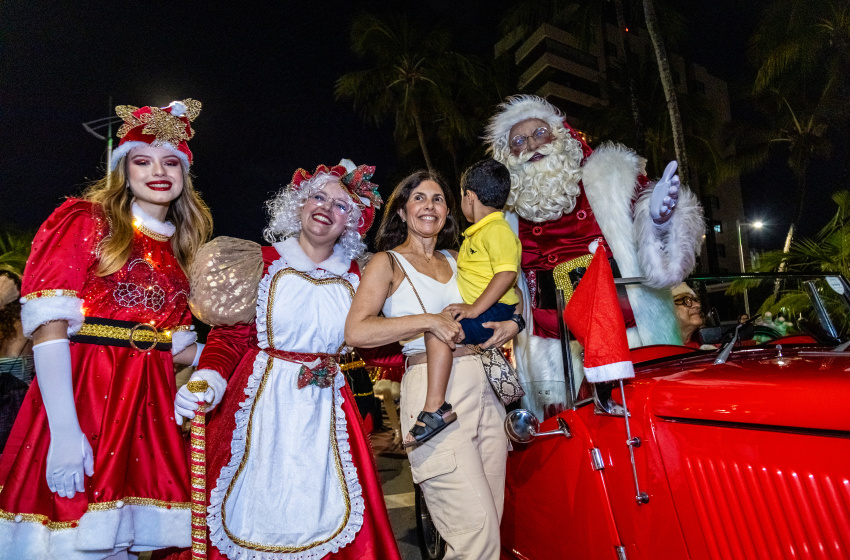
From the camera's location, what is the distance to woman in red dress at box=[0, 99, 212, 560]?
197 centimetres

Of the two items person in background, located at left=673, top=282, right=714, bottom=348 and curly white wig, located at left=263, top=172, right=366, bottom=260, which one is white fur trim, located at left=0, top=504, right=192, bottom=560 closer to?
curly white wig, located at left=263, top=172, right=366, bottom=260

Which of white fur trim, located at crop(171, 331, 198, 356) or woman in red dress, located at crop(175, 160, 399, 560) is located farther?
white fur trim, located at crop(171, 331, 198, 356)

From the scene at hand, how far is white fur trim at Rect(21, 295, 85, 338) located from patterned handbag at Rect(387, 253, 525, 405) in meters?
1.26

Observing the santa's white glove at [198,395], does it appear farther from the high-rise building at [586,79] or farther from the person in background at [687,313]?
the high-rise building at [586,79]

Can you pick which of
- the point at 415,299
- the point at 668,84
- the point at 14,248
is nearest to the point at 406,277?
the point at 415,299

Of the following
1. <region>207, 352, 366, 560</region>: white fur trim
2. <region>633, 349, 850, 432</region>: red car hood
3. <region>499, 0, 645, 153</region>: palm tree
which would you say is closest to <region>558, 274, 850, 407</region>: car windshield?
<region>633, 349, 850, 432</region>: red car hood

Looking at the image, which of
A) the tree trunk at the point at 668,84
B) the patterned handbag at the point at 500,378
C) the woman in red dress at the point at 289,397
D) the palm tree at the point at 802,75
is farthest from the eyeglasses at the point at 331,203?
the palm tree at the point at 802,75

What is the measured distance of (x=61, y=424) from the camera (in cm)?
199

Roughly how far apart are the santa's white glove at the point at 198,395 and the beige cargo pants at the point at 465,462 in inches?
30.7

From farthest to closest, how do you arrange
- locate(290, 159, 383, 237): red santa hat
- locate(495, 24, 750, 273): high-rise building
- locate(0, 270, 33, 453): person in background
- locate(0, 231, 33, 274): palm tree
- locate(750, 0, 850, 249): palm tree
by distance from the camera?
1. locate(495, 24, 750, 273): high-rise building
2. locate(750, 0, 850, 249): palm tree
3. locate(0, 231, 33, 274): palm tree
4. locate(0, 270, 33, 453): person in background
5. locate(290, 159, 383, 237): red santa hat

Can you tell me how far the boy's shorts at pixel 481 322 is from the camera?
7.64 ft

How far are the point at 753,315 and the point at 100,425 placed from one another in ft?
9.25

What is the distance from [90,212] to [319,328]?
3.49 ft

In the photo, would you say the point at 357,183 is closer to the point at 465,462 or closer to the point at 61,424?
the point at 465,462
